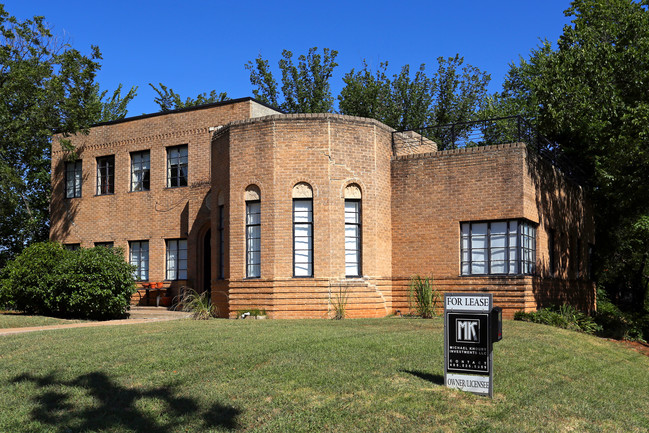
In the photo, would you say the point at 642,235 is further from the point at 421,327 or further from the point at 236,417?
the point at 236,417

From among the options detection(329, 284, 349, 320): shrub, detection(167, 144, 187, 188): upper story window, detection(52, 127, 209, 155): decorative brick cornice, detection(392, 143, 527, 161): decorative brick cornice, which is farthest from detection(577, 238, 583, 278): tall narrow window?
detection(167, 144, 187, 188): upper story window

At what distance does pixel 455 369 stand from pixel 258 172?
10.8 meters

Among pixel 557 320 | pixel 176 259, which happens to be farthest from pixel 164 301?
pixel 557 320

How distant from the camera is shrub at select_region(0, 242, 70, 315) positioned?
61.1 ft

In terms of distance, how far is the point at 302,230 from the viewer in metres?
18.3

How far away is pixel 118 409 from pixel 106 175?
66.7ft

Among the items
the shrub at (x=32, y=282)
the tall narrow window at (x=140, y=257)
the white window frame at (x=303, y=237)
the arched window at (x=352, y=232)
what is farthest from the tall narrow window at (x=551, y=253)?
the shrub at (x=32, y=282)

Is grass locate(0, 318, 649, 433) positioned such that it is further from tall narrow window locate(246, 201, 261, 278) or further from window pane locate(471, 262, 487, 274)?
window pane locate(471, 262, 487, 274)

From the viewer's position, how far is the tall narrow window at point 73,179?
90.4ft

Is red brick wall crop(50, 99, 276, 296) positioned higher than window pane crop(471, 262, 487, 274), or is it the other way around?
red brick wall crop(50, 99, 276, 296)

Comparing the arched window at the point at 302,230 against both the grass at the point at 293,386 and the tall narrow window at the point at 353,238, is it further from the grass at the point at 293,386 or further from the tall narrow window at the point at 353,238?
the grass at the point at 293,386

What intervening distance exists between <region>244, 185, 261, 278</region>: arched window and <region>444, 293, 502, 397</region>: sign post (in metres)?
10.3

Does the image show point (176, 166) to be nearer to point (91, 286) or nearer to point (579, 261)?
point (91, 286)

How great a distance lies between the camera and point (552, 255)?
22.0m
